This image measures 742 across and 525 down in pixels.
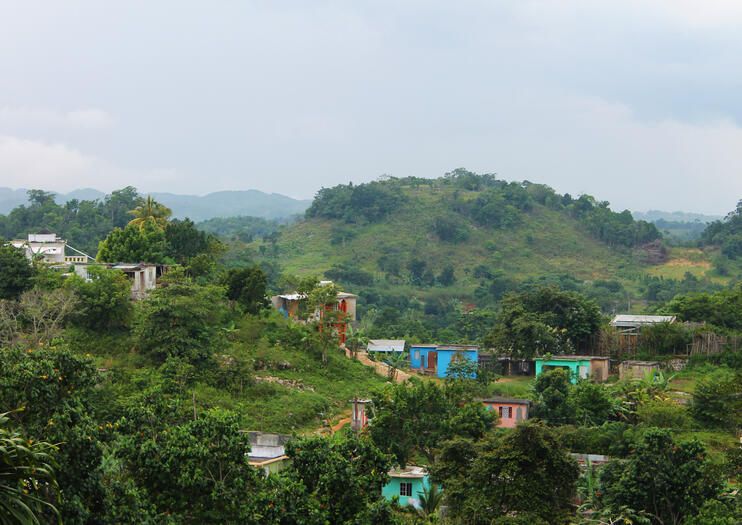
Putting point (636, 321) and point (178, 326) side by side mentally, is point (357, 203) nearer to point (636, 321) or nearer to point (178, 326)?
point (636, 321)

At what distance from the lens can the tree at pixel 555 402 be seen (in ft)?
85.8

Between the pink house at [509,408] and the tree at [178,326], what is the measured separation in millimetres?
7934

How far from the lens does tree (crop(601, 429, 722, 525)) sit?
1719 centimetres

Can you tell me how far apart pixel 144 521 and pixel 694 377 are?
23.6 meters

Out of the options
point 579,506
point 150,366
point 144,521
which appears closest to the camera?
point 144,521

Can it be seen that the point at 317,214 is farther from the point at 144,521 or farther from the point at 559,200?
the point at 144,521

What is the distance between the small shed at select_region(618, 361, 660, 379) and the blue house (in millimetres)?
5054

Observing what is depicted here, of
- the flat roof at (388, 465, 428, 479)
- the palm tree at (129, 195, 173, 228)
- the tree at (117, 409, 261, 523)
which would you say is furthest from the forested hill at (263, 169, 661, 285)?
the tree at (117, 409, 261, 523)

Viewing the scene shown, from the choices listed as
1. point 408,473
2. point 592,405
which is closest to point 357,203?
point 592,405

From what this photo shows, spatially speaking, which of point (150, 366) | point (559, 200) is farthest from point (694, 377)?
point (559, 200)

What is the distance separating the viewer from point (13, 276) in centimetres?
2872

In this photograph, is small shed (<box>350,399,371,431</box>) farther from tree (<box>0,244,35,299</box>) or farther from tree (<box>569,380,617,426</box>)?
tree (<box>0,244,35,299</box>)

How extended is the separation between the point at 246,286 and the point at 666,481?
17541 mm

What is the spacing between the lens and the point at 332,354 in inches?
1260
